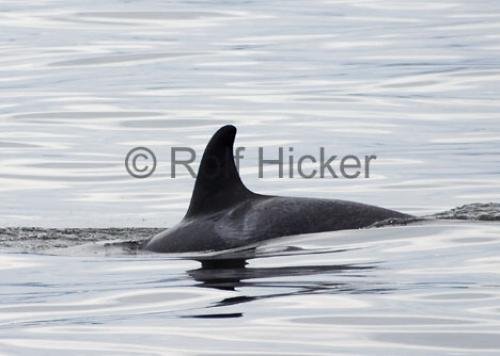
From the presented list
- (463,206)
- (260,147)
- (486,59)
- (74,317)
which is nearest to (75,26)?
Answer: (486,59)

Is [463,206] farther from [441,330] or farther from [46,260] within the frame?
[441,330]

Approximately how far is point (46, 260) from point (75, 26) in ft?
120

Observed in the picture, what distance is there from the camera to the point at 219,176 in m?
14.6

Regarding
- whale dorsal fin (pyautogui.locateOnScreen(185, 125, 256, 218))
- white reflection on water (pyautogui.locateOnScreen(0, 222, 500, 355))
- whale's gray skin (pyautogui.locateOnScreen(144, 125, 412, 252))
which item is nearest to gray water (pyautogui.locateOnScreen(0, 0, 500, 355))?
white reflection on water (pyautogui.locateOnScreen(0, 222, 500, 355))

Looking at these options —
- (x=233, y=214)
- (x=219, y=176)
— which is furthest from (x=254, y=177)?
(x=219, y=176)

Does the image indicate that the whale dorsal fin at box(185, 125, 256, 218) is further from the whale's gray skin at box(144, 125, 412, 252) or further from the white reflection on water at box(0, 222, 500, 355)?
the white reflection on water at box(0, 222, 500, 355)

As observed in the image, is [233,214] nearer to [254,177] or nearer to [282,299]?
[282,299]

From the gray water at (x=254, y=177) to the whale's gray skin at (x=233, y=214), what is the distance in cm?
27

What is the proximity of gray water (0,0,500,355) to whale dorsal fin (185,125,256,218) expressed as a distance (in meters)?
0.73

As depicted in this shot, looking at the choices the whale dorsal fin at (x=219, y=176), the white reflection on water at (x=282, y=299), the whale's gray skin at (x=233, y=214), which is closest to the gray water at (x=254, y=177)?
the white reflection on water at (x=282, y=299)

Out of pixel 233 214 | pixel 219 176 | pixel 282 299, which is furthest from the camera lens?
pixel 233 214

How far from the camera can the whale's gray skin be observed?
14578 mm

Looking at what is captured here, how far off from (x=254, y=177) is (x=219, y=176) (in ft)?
25.7

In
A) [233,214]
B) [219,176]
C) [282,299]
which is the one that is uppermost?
[219,176]
